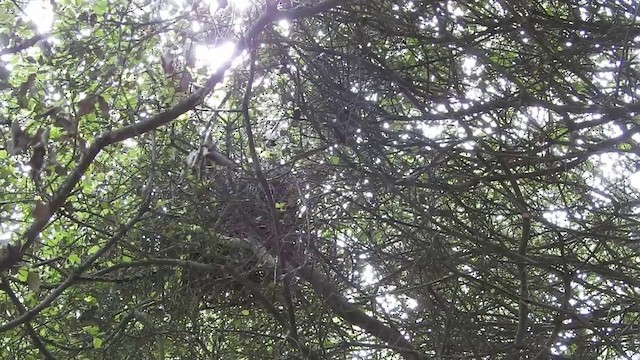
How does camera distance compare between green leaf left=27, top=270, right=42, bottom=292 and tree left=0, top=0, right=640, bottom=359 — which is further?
tree left=0, top=0, right=640, bottom=359

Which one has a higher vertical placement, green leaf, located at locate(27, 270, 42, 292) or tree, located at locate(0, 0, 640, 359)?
tree, located at locate(0, 0, 640, 359)

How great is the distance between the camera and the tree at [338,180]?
2139 mm

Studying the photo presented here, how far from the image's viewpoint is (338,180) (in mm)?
2336

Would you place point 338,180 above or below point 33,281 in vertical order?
above

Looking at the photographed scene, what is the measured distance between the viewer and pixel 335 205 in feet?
7.89

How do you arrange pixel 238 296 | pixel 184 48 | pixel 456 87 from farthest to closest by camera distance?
1. pixel 238 296
2. pixel 456 87
3. pixel 184 48

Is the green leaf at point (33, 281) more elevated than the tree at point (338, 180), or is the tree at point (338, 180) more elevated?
the tree at point (338, 180)

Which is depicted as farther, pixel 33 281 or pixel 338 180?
pixel 338 180

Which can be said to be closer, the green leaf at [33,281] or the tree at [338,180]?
the green leaf at [33,281]

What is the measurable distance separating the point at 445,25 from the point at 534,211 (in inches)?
27.7

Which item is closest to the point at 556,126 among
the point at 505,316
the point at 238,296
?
the point at 505,316

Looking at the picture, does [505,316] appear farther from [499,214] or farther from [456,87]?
[456,87]

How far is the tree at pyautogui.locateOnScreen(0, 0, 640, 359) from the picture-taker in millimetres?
2139

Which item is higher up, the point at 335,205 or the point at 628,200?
the point at 335,205
